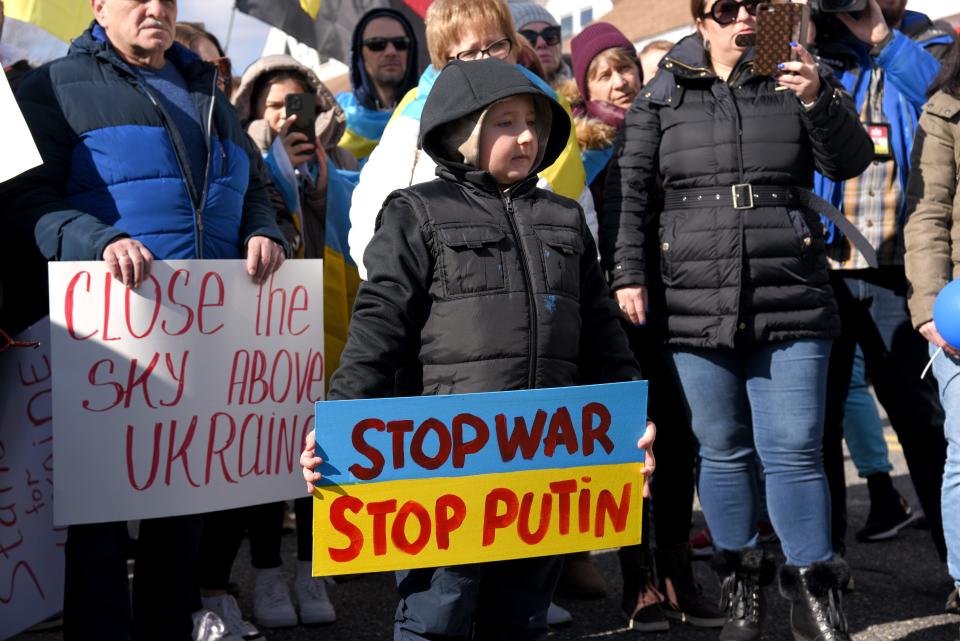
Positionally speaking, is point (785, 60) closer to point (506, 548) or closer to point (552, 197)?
point (552, 197)

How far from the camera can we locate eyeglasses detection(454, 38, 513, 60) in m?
3.75

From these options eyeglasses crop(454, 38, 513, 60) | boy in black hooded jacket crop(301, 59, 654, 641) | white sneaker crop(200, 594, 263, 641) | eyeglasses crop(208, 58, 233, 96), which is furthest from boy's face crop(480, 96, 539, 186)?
white sneaker crop(200, 594, 263, 641)

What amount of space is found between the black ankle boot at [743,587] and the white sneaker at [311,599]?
141 cm

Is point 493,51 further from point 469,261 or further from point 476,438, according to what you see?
point 476,438

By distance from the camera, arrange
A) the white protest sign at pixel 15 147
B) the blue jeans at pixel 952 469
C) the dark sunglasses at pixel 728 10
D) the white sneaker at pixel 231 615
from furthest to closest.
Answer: the white sneaker at pixel 231 615, the dark sunglasses at pixel 728 10, the blue jeans at pixel 952 469, the white protest sign at pixel 15 147

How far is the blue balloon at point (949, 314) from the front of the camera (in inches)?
138

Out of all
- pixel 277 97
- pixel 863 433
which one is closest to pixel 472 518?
pixel 277 97

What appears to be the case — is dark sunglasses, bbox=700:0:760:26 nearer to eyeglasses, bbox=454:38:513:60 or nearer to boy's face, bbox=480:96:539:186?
eyeglasses, bbox=454:38:513:60

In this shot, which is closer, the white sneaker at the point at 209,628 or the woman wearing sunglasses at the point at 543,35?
the white sneaker at the point at 209,628

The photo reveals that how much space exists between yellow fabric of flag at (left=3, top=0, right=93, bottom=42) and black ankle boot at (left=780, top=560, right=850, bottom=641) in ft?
12.1

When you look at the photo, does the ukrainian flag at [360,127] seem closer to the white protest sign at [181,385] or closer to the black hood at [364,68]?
the black hood at [364,68]

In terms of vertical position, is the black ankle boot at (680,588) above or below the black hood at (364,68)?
below

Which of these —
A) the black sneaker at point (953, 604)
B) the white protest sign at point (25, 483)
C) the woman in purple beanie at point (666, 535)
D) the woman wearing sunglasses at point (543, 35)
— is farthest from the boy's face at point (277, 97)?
the black sneaker at point (953, 604)

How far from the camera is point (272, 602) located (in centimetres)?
438
